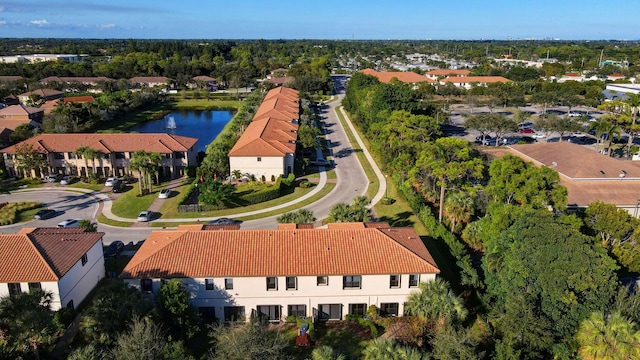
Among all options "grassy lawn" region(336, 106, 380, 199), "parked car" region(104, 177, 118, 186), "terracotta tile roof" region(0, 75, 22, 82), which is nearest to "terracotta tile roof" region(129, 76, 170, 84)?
"terracotta tile roof" region(0, 75, 22, 82)

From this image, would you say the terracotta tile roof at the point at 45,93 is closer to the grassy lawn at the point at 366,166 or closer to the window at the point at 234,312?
the grassy lawn at the point at 366,166

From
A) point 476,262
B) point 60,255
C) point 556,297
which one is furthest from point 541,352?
point 60,255

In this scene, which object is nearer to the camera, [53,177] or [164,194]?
[164,194]

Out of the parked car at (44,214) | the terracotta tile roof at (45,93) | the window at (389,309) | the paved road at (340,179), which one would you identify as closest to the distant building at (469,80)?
the paved road at (340,179)

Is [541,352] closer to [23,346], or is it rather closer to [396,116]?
[23,346]

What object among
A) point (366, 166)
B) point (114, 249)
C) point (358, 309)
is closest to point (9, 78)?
point (366, 166)

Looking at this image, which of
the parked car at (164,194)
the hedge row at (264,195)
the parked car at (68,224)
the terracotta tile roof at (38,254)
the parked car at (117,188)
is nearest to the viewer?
the terracotta tile roof at (38,254)

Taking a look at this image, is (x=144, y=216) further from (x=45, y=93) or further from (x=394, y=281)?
(x=45, y=93)
